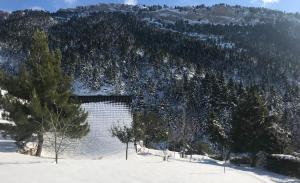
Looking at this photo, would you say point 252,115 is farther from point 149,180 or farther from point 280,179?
point 149,180

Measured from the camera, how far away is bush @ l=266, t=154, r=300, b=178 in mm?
34062

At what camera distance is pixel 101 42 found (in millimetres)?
195500

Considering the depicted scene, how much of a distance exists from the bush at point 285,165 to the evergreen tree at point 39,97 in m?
16.2

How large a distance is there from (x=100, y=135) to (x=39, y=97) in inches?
405

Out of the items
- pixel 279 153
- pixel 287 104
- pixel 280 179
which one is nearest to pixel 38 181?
pixel 280 179

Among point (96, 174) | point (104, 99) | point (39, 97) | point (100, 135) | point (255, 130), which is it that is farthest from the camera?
point (255, 130)

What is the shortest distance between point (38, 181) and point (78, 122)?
43.8 ft

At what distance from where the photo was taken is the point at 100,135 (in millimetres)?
35219

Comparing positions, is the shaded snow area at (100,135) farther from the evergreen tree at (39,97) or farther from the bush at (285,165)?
the bush at (285,165)

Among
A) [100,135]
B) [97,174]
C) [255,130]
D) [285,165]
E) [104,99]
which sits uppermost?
[97,174]

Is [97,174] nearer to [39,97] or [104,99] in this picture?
[39,97]

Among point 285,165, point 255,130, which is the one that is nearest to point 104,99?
point 255,130

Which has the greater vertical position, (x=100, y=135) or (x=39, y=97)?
(x=39, y=97)

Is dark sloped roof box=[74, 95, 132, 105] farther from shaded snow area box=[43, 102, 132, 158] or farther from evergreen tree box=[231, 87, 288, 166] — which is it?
evergreen tree box=[231, 87, 288, 166]
